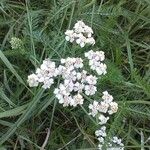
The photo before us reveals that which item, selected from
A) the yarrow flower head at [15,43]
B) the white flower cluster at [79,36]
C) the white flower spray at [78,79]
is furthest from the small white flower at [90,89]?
the yarrow flower head at [15,43]

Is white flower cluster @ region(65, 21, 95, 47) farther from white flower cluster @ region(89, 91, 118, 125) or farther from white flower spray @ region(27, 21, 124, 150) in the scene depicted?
white flower cluster @ region(89, 91, 118, 125)


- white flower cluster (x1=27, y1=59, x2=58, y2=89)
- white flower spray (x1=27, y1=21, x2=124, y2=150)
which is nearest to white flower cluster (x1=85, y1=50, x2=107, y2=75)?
white flower spray (x1=27, y1=21, x2=124, y2=150)

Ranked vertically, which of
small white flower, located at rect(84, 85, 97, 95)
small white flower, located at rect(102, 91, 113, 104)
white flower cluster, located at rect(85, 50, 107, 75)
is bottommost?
small white flower, located at rect(102, 91, 113, 104)

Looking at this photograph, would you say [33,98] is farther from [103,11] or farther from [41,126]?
[103,11]

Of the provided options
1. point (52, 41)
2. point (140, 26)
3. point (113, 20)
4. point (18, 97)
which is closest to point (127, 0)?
point (140, 26)

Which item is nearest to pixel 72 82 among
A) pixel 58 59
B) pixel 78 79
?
pixel 78 79

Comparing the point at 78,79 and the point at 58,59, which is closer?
the point at 78,79

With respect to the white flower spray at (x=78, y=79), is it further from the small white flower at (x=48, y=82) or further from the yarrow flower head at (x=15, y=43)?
the yarrow flower head at (x=15, y=43)

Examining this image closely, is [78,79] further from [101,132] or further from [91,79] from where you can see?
[101,132]
